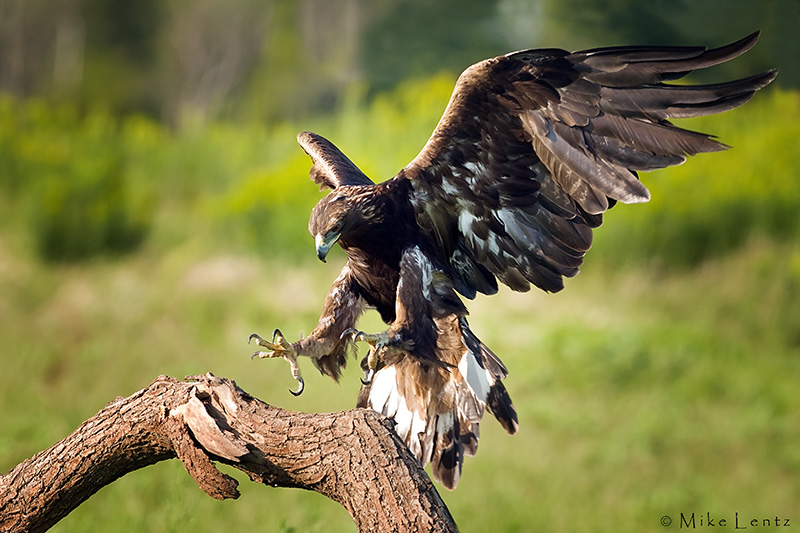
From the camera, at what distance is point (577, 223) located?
8.43 feet

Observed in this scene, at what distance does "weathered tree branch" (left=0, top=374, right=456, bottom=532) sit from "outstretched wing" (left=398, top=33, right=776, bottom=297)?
801mm

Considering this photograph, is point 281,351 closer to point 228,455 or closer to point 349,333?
point 349,333

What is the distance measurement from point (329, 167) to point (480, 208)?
565mm

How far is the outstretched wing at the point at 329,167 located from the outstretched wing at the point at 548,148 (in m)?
0.29

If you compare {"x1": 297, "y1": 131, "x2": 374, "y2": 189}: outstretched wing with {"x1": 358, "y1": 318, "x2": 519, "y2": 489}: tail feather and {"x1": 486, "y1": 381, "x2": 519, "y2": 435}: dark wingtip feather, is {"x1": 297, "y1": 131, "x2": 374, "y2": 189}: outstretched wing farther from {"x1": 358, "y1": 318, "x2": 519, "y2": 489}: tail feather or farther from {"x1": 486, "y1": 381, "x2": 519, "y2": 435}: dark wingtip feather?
{"x1": 486, "y1": 381, "x2": 519, "y2": 435}: dark wingtip feather

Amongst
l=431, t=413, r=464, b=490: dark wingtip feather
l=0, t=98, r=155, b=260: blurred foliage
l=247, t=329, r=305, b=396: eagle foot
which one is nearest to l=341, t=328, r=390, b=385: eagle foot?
l=247, t=329, r=305, b=396: eagle foot

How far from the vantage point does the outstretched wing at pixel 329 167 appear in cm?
277

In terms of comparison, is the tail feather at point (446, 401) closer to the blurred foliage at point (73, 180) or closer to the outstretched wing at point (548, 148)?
the outstretched wing at point (548, 148)

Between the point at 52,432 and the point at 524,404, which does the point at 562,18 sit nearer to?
the point at 524,404

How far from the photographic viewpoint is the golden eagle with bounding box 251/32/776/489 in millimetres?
2357

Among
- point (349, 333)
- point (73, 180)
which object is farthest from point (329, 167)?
point (73, 180)

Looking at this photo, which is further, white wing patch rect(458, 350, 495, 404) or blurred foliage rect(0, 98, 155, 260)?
blurred foliage rect(0, 98, 155, 260)

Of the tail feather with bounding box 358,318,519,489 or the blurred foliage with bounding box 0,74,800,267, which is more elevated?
the blurred foliage with bounding box 0,74,800,267

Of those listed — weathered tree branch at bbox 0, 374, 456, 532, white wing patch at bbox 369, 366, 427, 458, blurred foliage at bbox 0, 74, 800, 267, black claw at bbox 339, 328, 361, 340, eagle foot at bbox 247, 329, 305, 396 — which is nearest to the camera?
→ weathered tree branch at bbox 0, 374, 456, 532
